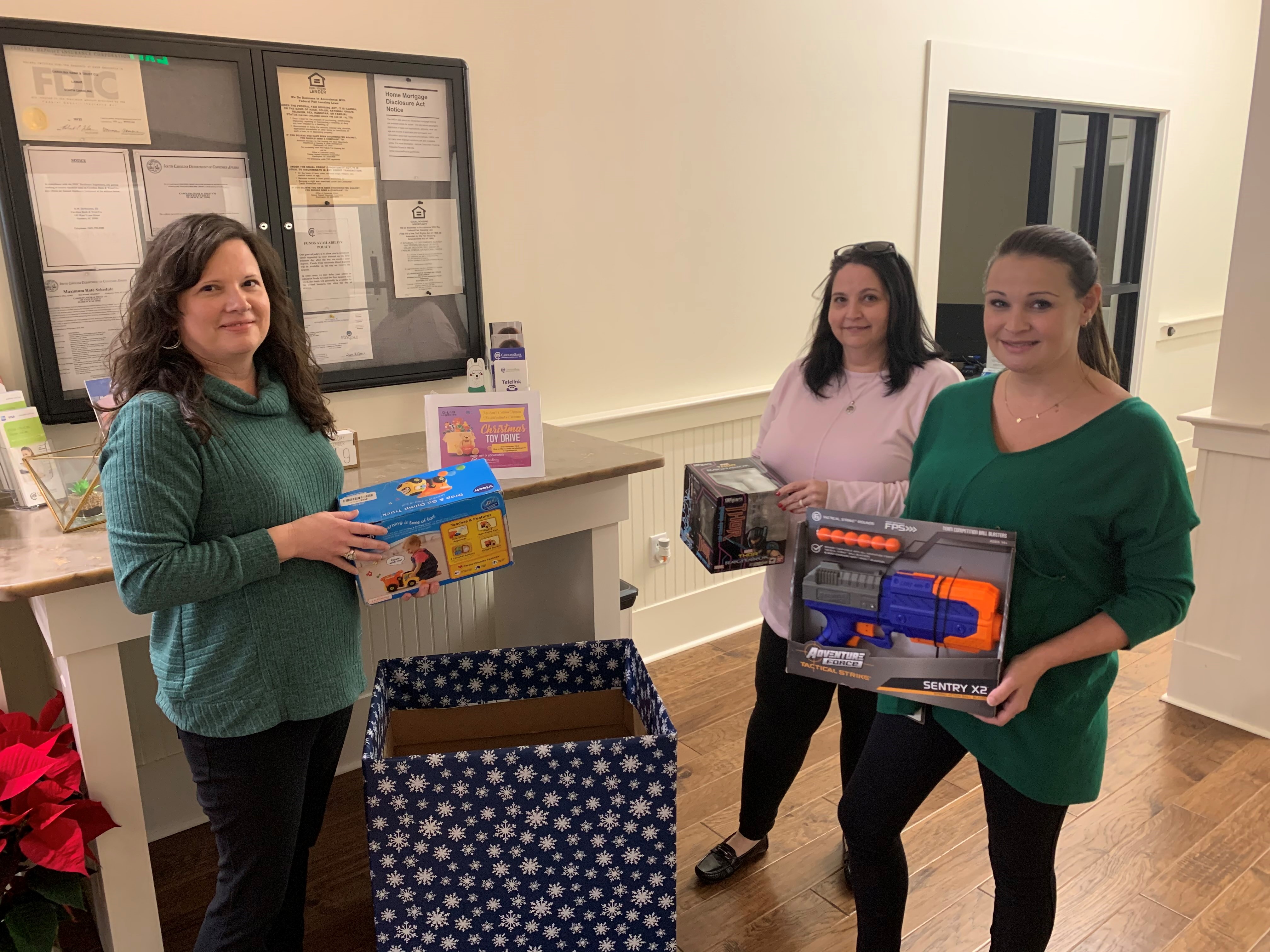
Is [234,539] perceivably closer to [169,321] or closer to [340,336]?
[169,321]

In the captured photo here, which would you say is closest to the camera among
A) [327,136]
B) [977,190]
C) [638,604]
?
[327,136]

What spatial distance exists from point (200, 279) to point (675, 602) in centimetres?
210

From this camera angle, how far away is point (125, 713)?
1.49 metres

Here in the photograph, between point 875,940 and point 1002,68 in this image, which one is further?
point 1002,68

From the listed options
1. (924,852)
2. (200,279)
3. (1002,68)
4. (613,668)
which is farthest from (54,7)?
(1002,68)

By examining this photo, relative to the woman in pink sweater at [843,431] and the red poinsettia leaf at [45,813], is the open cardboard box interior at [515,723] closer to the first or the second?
the woman in pink sweater at [843,431]

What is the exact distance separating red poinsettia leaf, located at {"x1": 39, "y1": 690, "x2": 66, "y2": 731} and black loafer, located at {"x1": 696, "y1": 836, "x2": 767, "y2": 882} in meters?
1.29

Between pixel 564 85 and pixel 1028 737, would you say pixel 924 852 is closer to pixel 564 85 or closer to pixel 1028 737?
pixel 1028 737

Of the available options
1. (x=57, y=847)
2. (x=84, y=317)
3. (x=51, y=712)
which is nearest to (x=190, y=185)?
(x=84, y=317)

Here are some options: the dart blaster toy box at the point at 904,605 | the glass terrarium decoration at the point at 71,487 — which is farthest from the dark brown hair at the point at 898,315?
the glass terrarium decoration at the point at 71,487

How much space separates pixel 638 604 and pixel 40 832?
6.05 ft

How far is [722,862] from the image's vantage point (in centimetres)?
199

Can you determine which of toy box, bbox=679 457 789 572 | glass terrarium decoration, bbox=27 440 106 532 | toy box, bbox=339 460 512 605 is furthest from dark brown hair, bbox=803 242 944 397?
Answer: glass terrarium decoration, bbox=27 440 106 532

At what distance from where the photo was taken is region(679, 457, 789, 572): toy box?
1.66m
